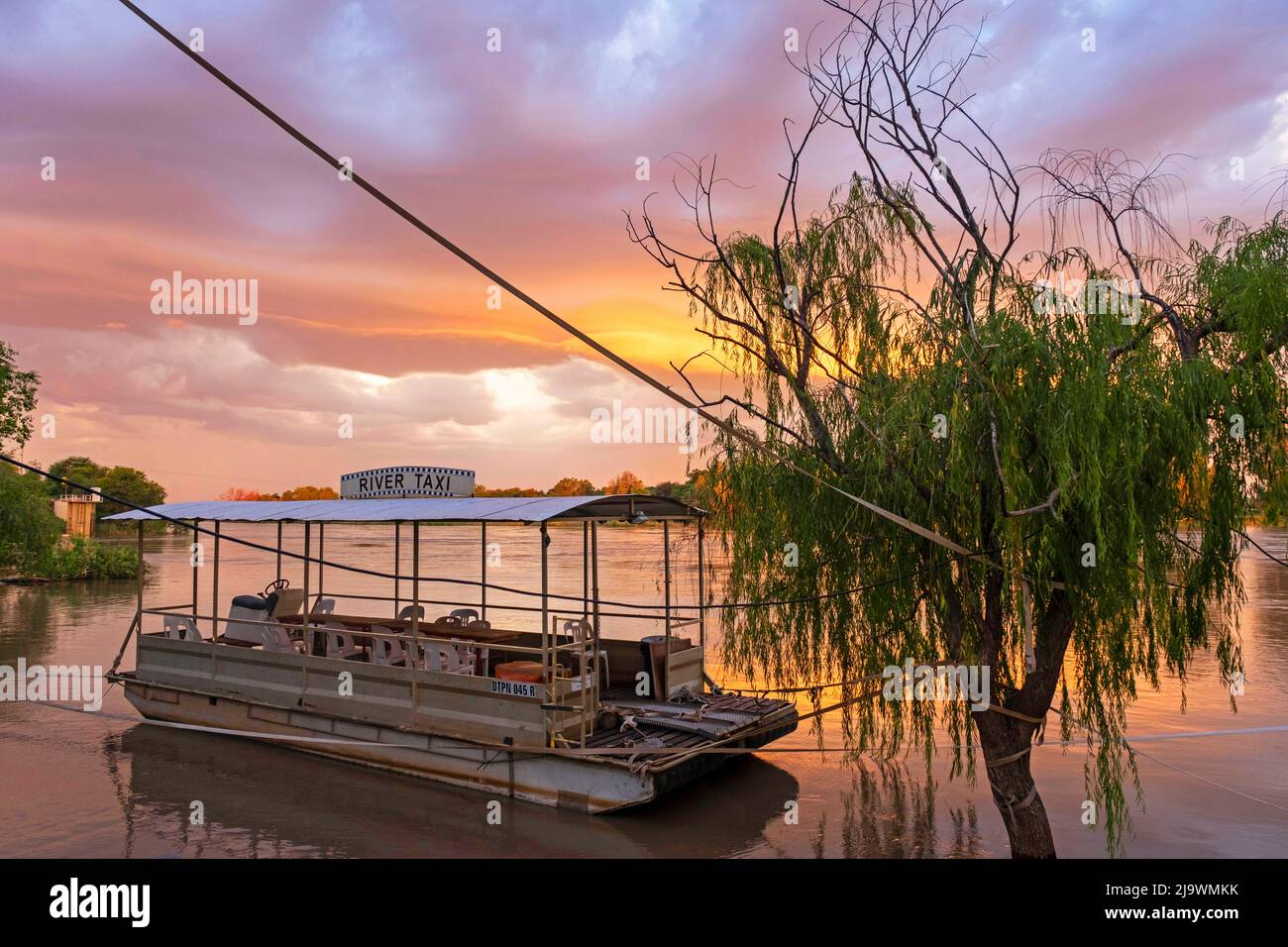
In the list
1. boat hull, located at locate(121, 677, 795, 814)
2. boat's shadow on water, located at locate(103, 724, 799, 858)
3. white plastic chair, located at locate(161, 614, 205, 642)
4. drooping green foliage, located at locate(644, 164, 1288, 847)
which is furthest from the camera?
white plastic chair, located at locate(161, 614, 205, 642)

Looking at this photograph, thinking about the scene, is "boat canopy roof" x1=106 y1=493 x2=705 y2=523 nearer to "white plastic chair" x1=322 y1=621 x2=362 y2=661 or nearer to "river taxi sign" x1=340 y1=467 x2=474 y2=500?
"river taxi sign" x1=340 y1=467 x2=474 y2=500

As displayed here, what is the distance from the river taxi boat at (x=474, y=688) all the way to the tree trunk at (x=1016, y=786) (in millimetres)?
2684

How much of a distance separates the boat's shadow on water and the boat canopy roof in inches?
146

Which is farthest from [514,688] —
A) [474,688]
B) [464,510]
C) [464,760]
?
[464,510]

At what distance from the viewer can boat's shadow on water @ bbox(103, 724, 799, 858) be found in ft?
33.0

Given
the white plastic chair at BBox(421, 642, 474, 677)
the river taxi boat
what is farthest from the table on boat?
the white plastic chair at BBox(421, 642, 474, 677)

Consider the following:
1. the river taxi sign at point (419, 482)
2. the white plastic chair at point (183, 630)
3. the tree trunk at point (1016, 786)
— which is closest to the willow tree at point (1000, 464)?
the tree trunk at point (1016, 786)

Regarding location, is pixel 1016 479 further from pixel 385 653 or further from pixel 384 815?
pixel 385 653

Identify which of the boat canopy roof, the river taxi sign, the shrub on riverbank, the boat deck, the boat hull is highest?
the river taxi sign

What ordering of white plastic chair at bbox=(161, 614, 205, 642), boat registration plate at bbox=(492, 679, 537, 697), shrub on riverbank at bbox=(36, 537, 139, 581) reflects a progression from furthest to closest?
shrub on riverbank at bbox=(36, 537, 139, 581) → white plastic chair at bbox=(161, 614, 205, 642) → boat registration plate at bbox=(492, 679, 537, 697)

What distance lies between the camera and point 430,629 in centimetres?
1498

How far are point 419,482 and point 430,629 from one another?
2868 millimetres

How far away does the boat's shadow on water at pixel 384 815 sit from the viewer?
1006cm
